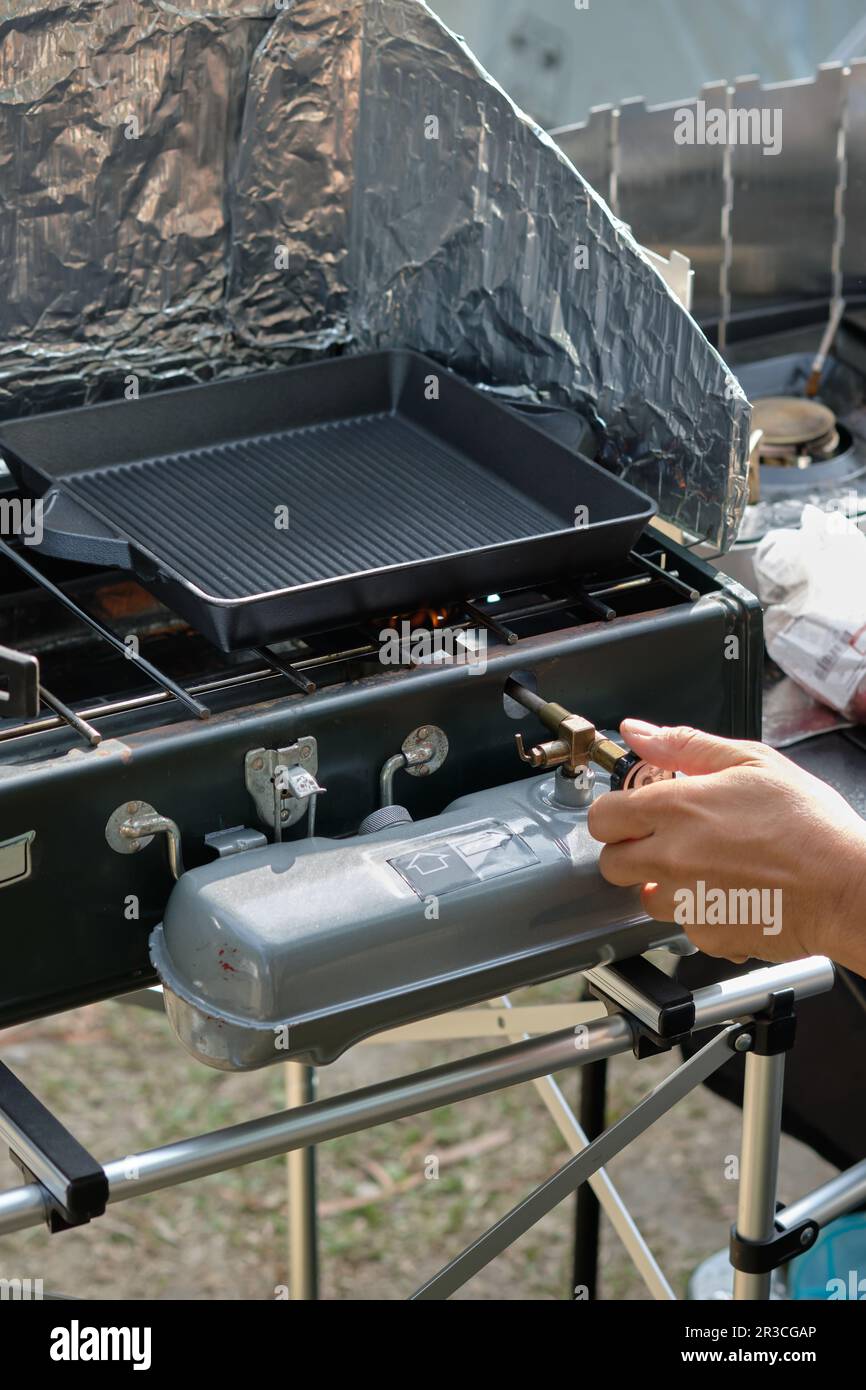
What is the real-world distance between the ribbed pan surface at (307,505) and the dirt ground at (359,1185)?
1.14 m

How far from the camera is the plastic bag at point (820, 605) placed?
1464 millimetres

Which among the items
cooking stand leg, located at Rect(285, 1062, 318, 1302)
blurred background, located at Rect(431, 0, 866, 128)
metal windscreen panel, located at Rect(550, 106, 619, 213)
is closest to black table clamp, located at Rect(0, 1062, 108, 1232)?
cooking stand leg, located at Rect(285, 1062, 318, 1302)

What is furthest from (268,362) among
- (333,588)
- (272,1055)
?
(272,1055)

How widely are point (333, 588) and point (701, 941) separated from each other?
351 mm

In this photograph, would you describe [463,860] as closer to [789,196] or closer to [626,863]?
[626,863]

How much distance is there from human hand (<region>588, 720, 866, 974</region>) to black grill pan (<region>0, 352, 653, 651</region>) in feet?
0.80

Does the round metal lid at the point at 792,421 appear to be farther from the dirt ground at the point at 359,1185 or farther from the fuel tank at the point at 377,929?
the dirt ground at the point at 359,1185

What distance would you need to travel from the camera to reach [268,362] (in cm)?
171

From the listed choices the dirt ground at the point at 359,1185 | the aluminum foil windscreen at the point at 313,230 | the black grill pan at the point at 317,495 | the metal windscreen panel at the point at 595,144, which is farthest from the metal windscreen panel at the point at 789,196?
the dirt ground at the point at 359,1185

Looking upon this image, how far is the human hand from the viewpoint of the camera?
3.50 ft

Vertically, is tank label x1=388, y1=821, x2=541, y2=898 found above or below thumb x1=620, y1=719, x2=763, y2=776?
below

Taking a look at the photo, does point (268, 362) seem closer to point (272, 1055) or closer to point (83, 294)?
point (83, 294)

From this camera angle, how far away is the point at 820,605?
1.50m

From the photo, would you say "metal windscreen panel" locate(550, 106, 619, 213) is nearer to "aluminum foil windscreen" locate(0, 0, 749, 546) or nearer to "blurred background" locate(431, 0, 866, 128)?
"aluminum foil windscreen" locate(0, 0, 749, 546)
